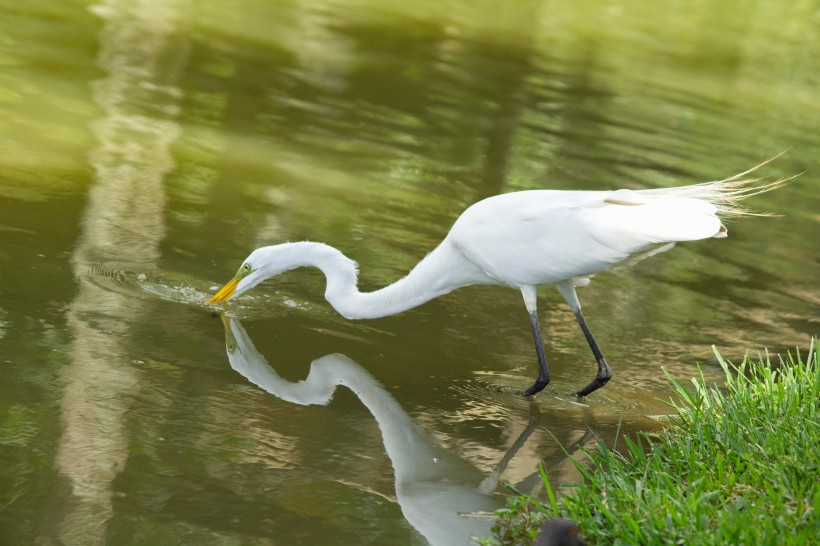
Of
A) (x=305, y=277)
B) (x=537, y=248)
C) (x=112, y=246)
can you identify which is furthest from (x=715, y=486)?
(x=112, y=246)

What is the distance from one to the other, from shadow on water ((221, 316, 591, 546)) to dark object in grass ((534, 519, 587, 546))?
2.04ft

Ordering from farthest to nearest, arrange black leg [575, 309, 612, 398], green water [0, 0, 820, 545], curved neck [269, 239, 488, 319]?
1. curved neck [269, 239, 488, 319]
2. black leg [575, 309, 612, 398]
3. green water [0, 0, 820, 545]

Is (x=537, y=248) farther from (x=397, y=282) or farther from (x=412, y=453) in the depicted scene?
(x=412, y=453)

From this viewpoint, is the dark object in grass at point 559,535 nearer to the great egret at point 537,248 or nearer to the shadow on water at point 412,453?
the shadow on water at point 412,453

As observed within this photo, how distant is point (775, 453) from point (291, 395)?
2.32 meters

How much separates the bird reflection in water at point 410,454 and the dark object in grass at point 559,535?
64 centimetres

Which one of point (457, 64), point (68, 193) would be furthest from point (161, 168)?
point (457, 64)

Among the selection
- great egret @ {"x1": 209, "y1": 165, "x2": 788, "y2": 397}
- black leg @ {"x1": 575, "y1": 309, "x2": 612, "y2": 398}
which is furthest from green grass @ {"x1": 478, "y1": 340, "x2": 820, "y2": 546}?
great egret @ {"x1": 209, "y1": 165, "x2": 788, "y2": 397}

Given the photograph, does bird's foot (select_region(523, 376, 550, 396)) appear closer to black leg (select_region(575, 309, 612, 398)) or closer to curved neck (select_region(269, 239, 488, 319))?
black leg (select_region(575, 309, 612, 398))

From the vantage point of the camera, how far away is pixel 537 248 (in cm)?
585

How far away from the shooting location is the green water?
14.7 feet

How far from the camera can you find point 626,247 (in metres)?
5.67

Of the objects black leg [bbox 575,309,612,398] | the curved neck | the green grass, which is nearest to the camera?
the green grass

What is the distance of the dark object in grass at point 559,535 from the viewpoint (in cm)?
356
